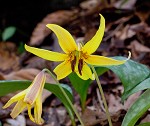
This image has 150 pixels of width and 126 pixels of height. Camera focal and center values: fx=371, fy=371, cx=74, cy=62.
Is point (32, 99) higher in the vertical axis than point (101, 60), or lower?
lower

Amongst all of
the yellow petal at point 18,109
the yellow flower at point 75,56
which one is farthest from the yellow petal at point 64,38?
the yellow petal at point 18,109

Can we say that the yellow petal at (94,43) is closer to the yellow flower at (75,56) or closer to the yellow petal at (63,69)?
the yellow flower at (75,56)

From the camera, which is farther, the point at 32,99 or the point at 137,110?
the point at 137,110

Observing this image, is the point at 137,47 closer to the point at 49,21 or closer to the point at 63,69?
the point at 49,21

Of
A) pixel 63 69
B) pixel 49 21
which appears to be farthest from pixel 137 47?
pixel 63 69

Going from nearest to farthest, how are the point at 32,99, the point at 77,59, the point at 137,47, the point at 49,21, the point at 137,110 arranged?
the point at 32,99 < the point at 77,59 < the point at 137,110 < the point at 137,47 < the point at 49,21

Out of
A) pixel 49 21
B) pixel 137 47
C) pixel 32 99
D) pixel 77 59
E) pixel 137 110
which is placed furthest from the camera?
pixel 49 21
